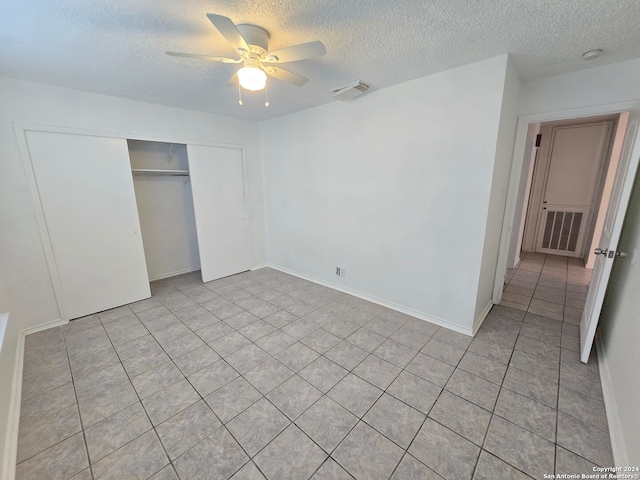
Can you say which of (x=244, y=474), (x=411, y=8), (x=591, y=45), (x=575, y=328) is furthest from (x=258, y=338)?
(x=591, y=45)

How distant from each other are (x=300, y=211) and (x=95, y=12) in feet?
9.26

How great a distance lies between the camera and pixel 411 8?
4.86 ft

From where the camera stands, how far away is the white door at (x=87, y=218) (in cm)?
270

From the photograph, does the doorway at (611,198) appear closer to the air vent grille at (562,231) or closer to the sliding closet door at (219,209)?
the air vent grille at (562,231)

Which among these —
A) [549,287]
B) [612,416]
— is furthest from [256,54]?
[549,287]

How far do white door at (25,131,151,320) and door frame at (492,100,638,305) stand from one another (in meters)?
4.39

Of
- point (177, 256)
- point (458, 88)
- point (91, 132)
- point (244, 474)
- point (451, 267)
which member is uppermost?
point (458, 88)

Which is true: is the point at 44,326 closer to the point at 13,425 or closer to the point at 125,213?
the point at 125,213

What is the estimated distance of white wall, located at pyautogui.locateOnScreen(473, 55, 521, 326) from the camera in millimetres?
2242

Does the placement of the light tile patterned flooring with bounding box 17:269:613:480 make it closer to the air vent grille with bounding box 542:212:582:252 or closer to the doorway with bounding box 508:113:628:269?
the doorway with bounding box 508:113:628:269

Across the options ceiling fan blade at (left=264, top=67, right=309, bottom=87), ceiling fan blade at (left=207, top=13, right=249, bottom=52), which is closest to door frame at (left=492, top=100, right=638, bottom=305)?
ceiling fan blade at (left=264, top=67, right=309, bottom=87)

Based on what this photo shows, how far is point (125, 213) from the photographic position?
3.18 metres

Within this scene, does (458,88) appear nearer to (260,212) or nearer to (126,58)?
(126,58)

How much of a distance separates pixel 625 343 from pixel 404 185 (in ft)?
6.50
